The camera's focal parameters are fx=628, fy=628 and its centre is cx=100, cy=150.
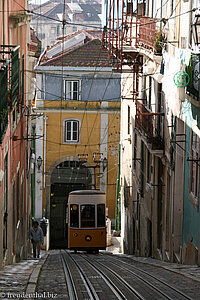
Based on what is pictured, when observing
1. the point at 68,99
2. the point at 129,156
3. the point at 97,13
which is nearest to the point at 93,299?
the point at 129,156

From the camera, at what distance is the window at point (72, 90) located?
3278cm

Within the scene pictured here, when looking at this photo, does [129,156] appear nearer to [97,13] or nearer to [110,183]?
[110,183]

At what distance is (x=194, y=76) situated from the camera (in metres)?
11.9

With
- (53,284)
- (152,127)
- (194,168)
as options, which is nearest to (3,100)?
(53,284)

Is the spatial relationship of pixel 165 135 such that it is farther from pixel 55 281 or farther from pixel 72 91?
→ pixel 72 91

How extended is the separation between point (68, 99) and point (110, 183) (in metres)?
4.99

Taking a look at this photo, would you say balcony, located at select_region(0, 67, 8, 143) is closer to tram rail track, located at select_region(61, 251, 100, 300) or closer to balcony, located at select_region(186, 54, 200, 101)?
tram rail track, located at select_region(61, 251, 100, 300)

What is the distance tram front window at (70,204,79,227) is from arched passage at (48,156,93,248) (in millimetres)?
11125

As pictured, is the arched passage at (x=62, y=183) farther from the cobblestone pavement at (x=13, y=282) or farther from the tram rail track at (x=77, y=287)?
the cobblestone pavement at (x=13, y=282)

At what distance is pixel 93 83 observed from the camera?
32.7 meters

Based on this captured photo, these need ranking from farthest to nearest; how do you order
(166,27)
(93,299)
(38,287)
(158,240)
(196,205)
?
(158,240)
(166,27)
(196,205)
(38,287)
(93,299)

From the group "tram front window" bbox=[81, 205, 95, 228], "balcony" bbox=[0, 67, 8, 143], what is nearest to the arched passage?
"tram front window" bbox=[81, 205, 95, 228]

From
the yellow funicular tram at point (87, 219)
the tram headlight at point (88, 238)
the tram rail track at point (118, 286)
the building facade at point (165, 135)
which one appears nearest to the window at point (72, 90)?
the building facade at point (165, 135)

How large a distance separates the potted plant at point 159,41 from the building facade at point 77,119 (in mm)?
14908
